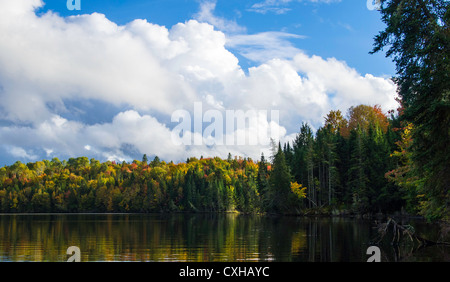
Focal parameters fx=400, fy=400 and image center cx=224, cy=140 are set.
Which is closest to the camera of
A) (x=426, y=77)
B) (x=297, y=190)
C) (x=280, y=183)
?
(x=426, y=77)

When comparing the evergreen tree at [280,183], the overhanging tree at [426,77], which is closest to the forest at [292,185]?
the evergreen tree at [280,183]

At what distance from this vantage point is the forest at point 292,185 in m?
73.9

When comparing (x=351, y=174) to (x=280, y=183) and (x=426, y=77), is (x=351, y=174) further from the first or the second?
(x=426, y=77)

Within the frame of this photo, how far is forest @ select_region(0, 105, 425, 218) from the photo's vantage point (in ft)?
242

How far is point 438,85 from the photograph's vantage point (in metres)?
22.3

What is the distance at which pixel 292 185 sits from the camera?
90.7 m

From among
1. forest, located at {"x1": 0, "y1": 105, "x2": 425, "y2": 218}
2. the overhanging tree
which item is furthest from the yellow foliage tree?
the overhanging tree

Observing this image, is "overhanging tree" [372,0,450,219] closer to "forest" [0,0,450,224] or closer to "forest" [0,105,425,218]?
"forest" [0,0,450,224]

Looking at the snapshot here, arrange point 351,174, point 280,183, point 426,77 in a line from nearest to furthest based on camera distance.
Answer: point 426,77 → point 351,174 → point 280,183

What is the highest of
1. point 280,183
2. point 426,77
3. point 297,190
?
point 426,77

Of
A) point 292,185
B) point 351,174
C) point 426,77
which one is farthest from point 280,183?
point 426,77

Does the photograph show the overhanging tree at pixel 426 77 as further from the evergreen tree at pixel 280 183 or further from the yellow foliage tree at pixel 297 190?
the evergreen tree at pixel 280 183
